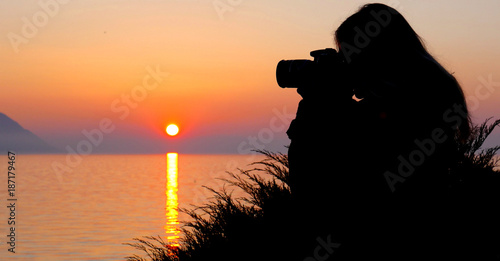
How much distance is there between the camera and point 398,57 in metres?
2.46

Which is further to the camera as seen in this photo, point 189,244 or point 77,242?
point 77,242

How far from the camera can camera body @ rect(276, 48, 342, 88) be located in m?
2.32

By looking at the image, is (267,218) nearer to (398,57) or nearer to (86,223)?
(398,57)

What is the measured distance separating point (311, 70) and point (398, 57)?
1.19 feet

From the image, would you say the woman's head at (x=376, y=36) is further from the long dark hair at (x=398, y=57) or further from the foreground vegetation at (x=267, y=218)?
the foreground vegetation at (x=267, y=218)

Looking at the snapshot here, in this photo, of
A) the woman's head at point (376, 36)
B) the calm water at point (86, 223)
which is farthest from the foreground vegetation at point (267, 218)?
the calm water at point (86, 223)

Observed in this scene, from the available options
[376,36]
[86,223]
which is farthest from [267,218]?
[86,223]

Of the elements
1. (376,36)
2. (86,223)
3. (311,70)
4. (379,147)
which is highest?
(86,223)

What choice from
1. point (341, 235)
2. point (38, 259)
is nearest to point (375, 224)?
point (341, 235)

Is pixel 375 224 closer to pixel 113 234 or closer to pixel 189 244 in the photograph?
pixel 189 244

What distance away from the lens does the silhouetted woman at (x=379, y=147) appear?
2125 millimetres

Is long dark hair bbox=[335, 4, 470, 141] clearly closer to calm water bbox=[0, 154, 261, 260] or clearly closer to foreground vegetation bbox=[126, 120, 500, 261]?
foreground vegetation bbox=[126, 120, 500, 261]

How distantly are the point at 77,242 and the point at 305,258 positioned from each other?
2400 centimetres

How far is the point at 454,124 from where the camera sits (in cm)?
242
